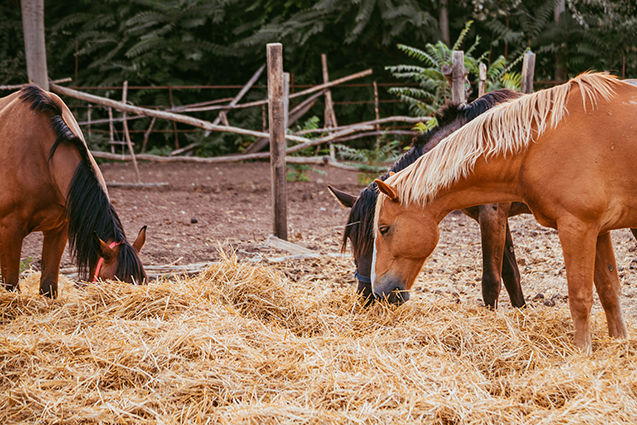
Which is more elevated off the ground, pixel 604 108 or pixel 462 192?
pixel 604 108

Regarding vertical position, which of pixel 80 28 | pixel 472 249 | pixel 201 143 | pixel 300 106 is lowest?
pixel 472 249

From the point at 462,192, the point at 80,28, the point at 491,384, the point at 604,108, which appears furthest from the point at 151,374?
the point at 80,28

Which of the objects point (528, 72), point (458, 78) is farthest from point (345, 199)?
point (528, 72)

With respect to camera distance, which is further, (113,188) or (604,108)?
(113,188)

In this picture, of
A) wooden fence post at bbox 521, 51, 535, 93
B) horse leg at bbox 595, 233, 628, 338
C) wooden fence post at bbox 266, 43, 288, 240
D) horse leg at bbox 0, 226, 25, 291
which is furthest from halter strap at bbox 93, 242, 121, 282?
wooden fence post at bbox 521, 51, 535, 93

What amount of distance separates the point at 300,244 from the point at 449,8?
942 centimetres

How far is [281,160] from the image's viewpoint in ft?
17.2

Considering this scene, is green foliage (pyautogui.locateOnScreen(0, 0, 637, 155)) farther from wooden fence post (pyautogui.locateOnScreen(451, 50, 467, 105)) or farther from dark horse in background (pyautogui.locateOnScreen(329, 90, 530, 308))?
dark horse in background (pyautogui.locateOnScreen(329, 90, 530, 308))

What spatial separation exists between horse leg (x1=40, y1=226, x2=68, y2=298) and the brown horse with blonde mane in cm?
228

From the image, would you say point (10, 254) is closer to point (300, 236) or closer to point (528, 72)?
point (300, 236)

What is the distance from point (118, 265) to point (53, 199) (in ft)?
2.72

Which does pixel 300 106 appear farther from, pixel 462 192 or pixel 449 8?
pixel 462 192

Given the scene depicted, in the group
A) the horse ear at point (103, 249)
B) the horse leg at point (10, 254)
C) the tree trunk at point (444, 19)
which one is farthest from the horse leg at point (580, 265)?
the tree trunk at point (444, 19)

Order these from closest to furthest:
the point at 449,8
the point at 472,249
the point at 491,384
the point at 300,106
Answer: the point at 491,384 → the point at 472,249 → the point at 300,106 → the point at 449,8
